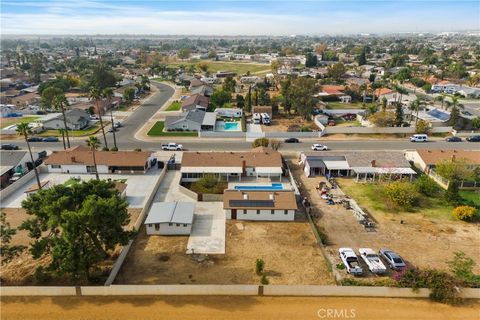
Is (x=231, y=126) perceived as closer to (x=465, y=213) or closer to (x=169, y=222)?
(x=169, y=222)

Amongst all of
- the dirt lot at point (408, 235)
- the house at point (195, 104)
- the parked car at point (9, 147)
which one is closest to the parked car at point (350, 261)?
the dirt lot at point (408, 235)

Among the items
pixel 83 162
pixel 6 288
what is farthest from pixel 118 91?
pixel 6 288

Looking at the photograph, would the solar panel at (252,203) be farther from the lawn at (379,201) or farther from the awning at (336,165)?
the awning at (336,165)

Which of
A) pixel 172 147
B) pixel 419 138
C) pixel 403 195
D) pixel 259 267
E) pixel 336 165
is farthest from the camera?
pixel 419 138

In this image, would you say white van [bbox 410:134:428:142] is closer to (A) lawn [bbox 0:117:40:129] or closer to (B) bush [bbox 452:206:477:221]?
(B) bush [bbox 452:206:477:221]

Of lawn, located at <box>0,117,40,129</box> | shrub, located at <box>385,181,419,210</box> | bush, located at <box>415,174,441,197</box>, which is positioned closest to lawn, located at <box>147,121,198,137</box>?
lawn, located at <box>0,117,40,129</box>

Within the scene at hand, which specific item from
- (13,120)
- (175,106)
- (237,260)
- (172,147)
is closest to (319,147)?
(172,147)
